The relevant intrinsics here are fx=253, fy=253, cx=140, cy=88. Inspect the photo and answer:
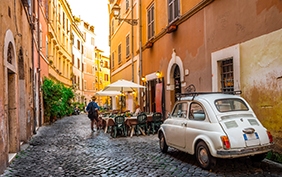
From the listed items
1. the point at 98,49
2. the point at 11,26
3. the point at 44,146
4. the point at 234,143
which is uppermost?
the point at 98,49

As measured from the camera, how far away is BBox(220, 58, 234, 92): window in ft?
25.5

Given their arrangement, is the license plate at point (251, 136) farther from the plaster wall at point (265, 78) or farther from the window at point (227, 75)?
the window at point (227, 75)

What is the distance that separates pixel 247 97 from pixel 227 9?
111 inches

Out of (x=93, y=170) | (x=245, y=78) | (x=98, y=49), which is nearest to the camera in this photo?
(x=93, y=170)

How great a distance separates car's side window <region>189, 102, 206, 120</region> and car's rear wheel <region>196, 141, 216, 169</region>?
0.58 metres

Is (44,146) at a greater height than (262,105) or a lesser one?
lesser

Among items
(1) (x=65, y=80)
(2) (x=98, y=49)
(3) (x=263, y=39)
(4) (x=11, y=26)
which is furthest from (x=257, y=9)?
(2) (x=98, y=49)

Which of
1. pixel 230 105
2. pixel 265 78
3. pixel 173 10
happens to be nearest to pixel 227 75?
pixel 265 78

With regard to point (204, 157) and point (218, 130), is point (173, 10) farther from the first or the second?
point (204, 157)

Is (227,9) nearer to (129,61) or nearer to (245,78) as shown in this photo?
(245,78)

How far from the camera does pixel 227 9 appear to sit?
7691 mm

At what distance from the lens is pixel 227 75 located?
316 inches

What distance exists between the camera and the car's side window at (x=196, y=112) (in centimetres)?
543

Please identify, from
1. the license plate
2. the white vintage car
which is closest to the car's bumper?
the white vintage car
